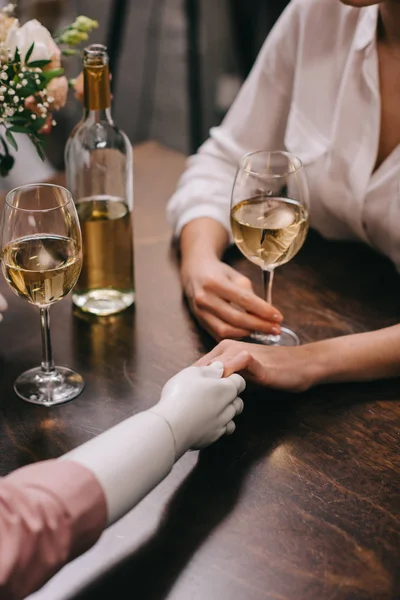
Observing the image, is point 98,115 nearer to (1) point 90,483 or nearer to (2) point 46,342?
(2) point 46,342

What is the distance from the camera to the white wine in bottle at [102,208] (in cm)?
109

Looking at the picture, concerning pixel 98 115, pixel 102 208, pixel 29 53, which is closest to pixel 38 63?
pixel 29 53

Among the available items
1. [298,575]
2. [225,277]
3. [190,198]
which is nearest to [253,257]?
[225,277]

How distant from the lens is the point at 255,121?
4.95 feet

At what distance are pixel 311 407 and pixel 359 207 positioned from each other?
1.88 feet

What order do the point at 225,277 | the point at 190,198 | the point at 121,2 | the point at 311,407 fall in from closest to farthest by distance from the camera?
the point at 311,407 < the point at 225,277 < the point at 190,198 < the point at 121,2

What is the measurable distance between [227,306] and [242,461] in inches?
12.2

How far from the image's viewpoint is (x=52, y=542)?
1.97 ft

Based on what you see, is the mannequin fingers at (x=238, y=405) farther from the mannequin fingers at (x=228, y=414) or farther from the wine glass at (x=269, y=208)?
the wine glass at (x=269, y=208)

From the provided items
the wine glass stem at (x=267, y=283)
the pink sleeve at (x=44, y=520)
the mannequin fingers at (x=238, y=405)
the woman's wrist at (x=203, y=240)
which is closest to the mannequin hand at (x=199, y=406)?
the mannequin fingers at (x=238, y=405)

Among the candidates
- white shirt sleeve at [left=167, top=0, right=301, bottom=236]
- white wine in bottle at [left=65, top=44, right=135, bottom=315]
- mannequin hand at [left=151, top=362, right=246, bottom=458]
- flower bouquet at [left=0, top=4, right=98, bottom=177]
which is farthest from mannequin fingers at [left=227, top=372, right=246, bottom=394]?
white shirt sleeve at [left=167, top=0, right=301, bottom=236]

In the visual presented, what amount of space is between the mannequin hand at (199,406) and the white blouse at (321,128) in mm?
551

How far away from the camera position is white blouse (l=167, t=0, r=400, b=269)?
4.45ft

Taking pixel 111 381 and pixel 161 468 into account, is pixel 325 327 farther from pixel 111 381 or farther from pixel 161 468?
pixel 161 468
